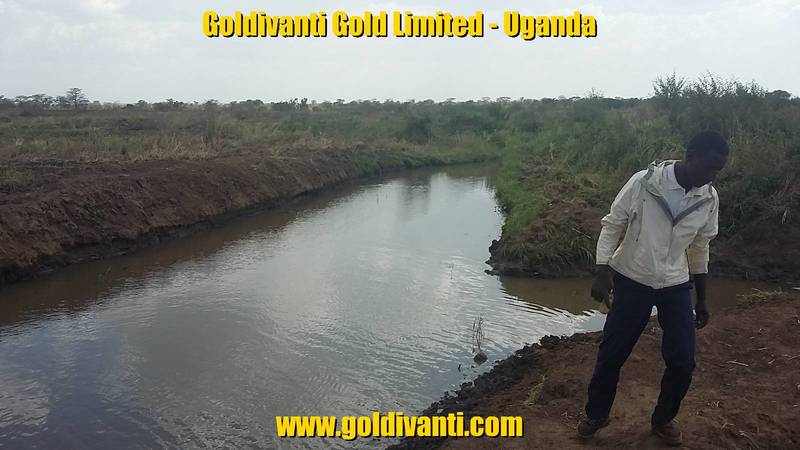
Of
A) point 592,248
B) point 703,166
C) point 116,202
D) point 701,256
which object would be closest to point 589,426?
point 701,256

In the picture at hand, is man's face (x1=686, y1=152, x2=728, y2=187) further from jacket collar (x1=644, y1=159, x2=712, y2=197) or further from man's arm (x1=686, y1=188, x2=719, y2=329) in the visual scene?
man's arm (x1=686, y1=188, x2=719, y2=329)

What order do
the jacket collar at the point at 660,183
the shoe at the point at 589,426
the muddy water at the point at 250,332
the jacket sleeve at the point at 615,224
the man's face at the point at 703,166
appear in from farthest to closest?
1. the muddy water at the point at 250,332
2. the shoe at the point at 589,426
3. the jacket sleeve at the point at 615,224
4. the jacket collar at the point at 660,183
5. the man's face at the point at 703,166

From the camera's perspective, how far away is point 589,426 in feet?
12.0

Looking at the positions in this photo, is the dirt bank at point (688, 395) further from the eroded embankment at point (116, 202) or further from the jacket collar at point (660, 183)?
the eroded embankment at point (116, 202)

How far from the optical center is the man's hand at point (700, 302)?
3510mm

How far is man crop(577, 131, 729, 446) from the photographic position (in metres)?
3.27

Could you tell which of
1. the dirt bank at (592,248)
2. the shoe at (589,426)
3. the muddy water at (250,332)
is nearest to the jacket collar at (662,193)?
the shoe at (589,426)

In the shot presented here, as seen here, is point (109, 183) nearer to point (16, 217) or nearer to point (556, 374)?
point (16, 217)

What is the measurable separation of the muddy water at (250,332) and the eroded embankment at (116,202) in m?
0.43

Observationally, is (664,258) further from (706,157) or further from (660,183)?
(706,157)

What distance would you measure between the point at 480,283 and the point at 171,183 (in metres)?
7.78

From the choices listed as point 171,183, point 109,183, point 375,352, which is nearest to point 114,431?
point 375,352

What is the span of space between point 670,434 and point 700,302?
2.61ft

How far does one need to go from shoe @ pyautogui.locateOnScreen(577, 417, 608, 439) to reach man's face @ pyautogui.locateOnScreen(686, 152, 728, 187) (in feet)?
4.95
